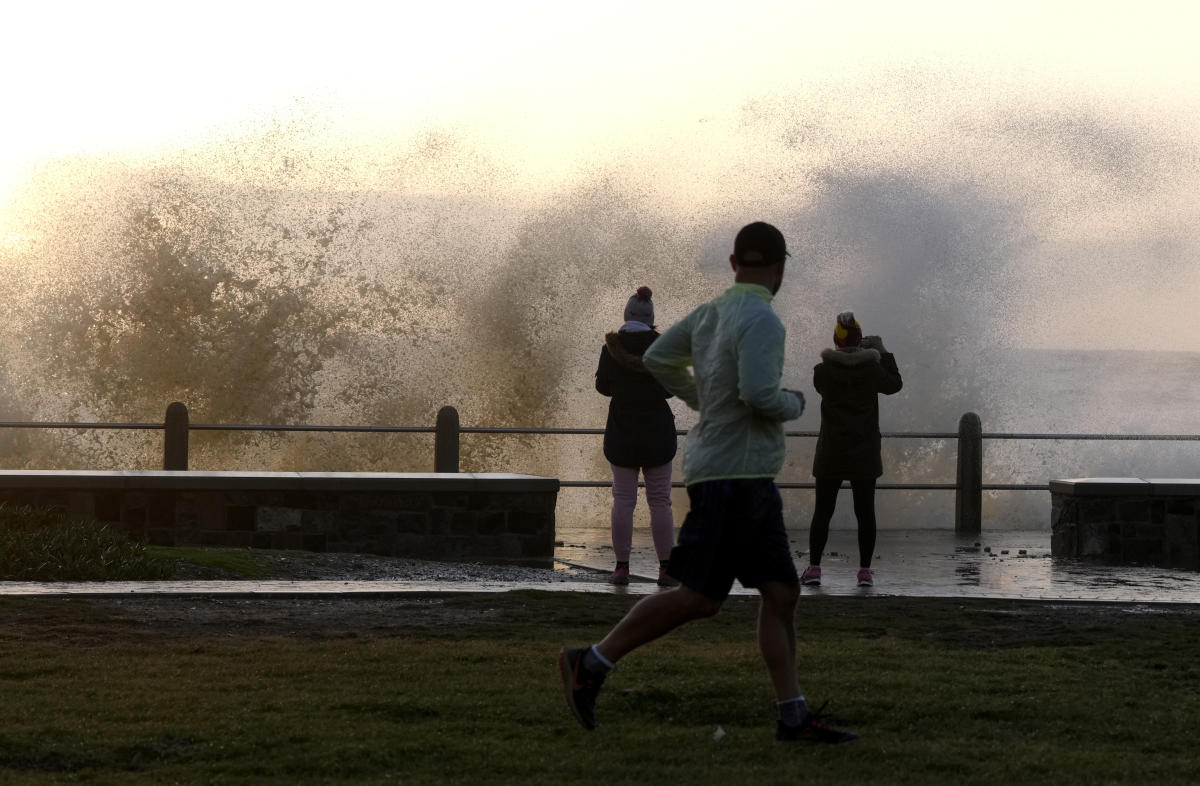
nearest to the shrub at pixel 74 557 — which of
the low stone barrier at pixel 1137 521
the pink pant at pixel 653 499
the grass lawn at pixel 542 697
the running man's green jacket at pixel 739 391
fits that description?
the grass lawn at pixel 542 697

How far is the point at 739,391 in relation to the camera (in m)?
5.12

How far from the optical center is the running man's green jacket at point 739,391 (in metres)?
5.09

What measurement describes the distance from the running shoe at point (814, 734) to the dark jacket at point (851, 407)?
4706mm

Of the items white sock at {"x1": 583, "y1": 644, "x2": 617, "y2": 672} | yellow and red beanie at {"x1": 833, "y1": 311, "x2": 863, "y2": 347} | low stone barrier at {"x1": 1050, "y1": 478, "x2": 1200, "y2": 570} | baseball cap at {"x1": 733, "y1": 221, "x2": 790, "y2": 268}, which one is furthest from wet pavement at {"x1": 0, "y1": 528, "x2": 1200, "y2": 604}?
baseball cap at {"x1": 733, "y1": 221, "x2": 790, "y2": 268}

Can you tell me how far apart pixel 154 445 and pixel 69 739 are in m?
24.4

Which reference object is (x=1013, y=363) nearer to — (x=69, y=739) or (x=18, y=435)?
(x=18, y=435)

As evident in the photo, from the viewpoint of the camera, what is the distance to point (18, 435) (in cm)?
2656

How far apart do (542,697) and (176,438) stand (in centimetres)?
953

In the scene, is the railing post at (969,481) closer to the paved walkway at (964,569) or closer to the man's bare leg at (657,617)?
the paved walkway at (964,569)

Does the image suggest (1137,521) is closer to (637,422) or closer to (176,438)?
(637,422)

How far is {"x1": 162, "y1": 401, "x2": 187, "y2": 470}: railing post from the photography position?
14.8m

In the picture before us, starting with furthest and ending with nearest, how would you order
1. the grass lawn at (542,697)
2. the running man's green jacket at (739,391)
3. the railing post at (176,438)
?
the railing post at (176,438), the running man's green jacket at (739,391), the grass lawn at (542,697)

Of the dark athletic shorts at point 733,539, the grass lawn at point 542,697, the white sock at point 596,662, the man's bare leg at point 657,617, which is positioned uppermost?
the dark athletic shorts at point 733,539

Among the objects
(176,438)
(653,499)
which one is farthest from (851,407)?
(176,438)
